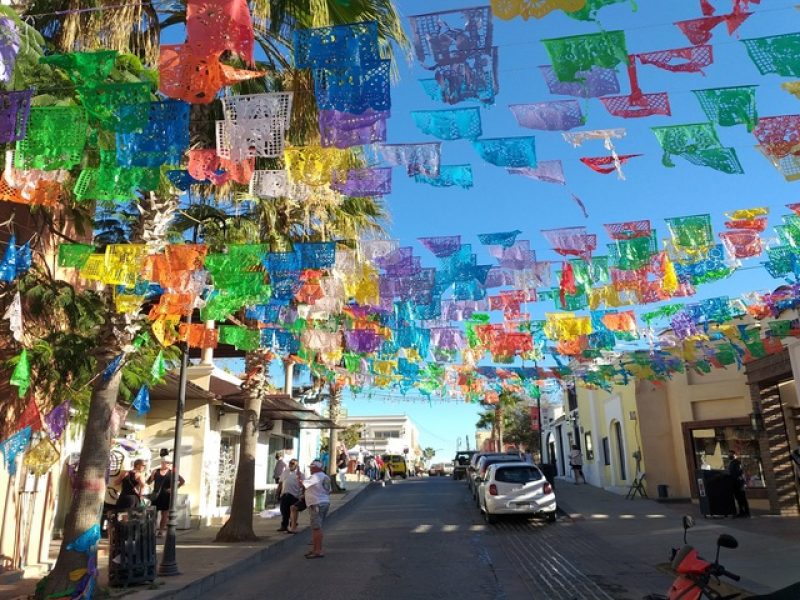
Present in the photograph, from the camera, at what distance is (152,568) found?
8.84 metres

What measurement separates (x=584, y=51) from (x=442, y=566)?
27.0 ft

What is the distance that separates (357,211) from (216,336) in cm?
399

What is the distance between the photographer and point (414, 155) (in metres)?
7.99

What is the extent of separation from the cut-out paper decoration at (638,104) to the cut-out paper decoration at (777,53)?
2.89 ft

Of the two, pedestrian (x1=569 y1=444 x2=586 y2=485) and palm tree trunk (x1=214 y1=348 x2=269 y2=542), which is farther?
pedestrian (x1=569 y1=444 x2=586 y2=485)

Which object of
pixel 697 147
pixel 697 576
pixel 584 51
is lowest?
pixel 697 576

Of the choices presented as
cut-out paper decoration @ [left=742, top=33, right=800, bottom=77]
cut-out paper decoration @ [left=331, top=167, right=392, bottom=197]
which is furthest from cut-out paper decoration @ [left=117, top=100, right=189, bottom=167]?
cut-out paper decoration @ [left=742, top=33, right=800, bottom=77]

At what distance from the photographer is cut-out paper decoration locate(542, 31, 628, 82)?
579 cm

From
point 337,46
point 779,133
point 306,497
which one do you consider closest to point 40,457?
point 306,497

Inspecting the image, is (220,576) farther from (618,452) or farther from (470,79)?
(618,452)

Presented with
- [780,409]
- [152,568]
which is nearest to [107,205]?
[152,568]

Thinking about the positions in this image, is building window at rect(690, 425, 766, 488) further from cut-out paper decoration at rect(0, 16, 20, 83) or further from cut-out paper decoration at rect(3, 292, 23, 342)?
cut-out paper decoration at rect(0, 16, 20, 83)

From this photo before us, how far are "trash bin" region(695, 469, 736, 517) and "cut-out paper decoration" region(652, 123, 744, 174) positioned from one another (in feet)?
35.9

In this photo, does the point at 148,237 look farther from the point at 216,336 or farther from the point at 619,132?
the point at 619,132
